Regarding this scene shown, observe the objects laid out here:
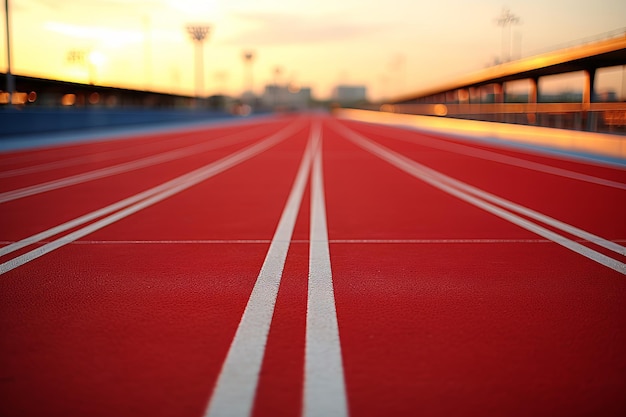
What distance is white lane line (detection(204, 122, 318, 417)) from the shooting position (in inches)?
113

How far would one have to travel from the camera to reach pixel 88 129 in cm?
3553

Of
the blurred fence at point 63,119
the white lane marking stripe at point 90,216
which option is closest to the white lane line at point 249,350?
the white lane marking stripe at point 90,216

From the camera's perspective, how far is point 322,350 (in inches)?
139

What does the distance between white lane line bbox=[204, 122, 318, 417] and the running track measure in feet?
0.04

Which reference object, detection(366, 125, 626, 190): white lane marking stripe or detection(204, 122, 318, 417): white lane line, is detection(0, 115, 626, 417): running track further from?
detection(366, 125, 626, 190): white lane marking stripe

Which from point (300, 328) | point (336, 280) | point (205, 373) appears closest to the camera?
point (205, 373)

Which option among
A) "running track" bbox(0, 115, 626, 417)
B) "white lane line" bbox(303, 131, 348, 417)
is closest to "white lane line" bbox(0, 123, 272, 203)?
"running track" bbox(0, 115, 626, 417)

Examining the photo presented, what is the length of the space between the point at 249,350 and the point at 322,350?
0.44 metres

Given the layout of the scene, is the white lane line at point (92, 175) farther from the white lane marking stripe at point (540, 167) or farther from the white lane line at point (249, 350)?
the white lane marking stripe at point (540, 167)

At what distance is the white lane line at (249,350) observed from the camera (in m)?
2.87

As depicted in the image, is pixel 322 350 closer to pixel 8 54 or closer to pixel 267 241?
pixel 267 241

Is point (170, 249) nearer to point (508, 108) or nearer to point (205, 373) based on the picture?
point (205, 373)

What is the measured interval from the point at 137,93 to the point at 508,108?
69.3 meters

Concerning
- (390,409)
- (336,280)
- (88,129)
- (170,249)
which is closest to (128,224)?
(170,249)
